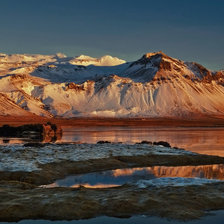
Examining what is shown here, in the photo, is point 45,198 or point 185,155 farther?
point 185,155

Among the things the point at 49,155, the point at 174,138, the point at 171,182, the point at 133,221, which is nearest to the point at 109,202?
the point at 133,221

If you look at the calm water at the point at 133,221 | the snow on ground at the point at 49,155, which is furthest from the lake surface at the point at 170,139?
the calm water at the point at 133,221

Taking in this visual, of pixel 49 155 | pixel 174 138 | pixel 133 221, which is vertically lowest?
pixel 174 138

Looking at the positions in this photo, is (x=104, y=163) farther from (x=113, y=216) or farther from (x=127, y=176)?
(x=113, y=216)

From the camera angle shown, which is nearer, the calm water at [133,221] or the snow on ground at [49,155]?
the calm water at [133,221]

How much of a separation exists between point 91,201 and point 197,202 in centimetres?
→ 546

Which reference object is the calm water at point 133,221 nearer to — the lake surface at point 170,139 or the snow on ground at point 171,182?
the snow on ground at point 171,182

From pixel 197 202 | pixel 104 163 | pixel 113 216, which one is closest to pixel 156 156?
pixel 104 163

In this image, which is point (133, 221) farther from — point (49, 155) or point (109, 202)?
point (49, 155)

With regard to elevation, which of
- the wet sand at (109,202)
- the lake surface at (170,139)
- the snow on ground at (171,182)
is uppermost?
the snow on ground at (171,182)

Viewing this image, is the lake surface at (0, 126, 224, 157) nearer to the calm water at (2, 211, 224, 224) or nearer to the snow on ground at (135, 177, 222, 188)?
the snow on ground at (135, 177, 222, 188)

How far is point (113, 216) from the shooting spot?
17.0 metres

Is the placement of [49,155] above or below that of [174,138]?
above

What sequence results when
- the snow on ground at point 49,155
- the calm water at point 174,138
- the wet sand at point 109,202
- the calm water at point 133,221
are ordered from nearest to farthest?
the calm water at point 133,221
the wet sand at point 109,202
the snow on ground at point 49,155
the calm water at point 174,138
